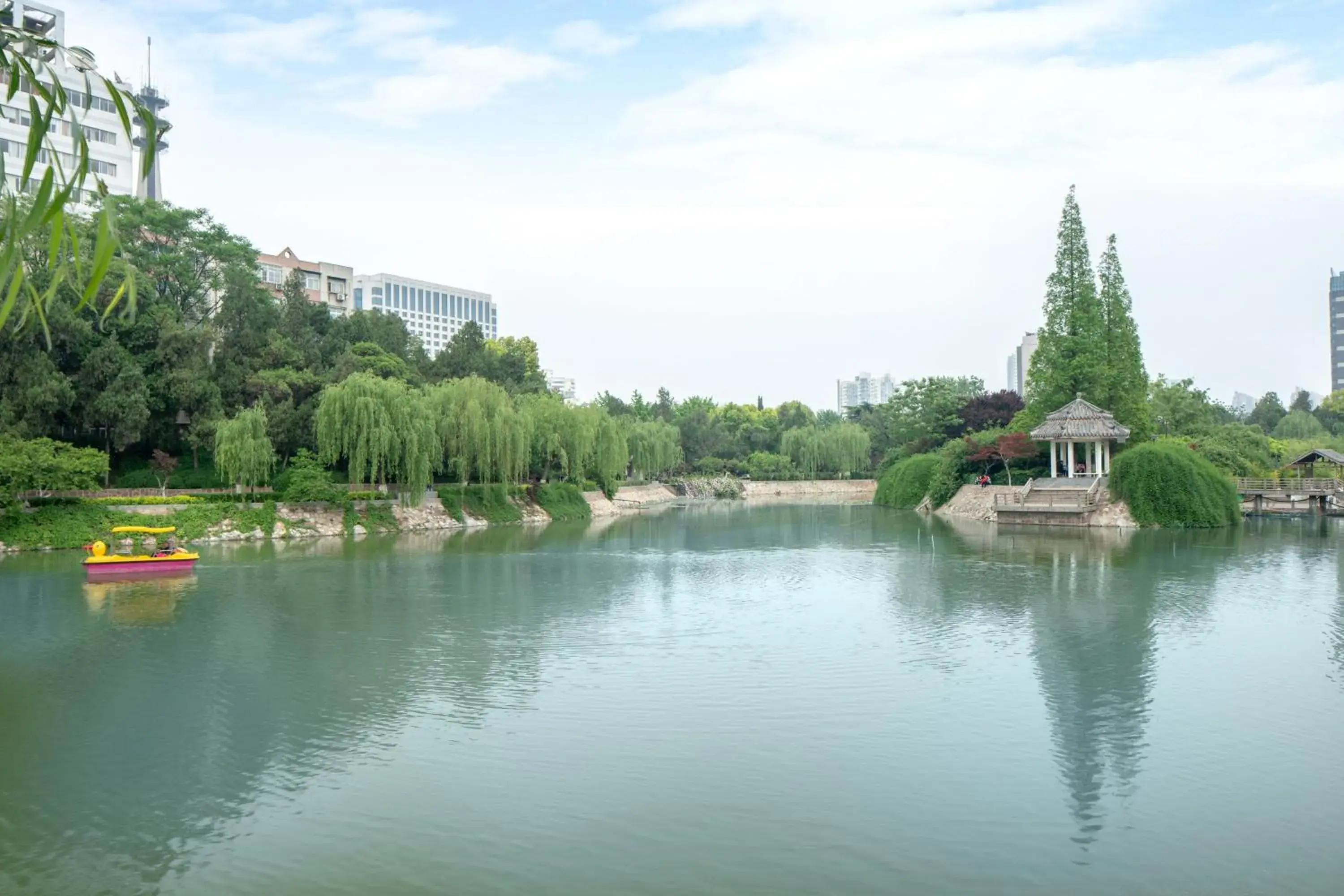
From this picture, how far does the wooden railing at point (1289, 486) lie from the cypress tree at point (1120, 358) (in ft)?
12.9

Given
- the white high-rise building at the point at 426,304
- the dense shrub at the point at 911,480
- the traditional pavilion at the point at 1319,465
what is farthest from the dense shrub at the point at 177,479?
the white high-rise building at the point at 426,304

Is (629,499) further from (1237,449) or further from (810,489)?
(1237,449)

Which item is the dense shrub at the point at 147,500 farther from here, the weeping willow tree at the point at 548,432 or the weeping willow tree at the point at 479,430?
the weeping willow tree at the point at 548,432

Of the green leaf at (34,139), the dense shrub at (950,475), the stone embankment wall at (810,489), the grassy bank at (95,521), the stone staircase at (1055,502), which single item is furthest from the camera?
the stone embankment wall at (810,489)

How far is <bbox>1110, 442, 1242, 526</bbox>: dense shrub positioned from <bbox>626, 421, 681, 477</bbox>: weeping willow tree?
29082mm

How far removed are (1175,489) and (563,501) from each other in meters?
22.5

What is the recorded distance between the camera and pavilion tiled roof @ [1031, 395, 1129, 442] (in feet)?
119

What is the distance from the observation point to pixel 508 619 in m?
16.1

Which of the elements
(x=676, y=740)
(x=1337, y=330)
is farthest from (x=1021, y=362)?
(x=676, y=740)

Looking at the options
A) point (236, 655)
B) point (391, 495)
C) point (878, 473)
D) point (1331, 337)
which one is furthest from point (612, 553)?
point (1331, 337)

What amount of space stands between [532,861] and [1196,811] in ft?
16.1

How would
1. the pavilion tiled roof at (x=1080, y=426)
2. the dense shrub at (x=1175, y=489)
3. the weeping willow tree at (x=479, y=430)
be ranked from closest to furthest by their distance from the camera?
the dense shrub at (x=1175, y=489)
the weeping willow tree at (x=479, y=430)
the pavilion tiled roof at (x=1080, y=426)

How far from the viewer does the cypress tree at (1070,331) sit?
1545 inches

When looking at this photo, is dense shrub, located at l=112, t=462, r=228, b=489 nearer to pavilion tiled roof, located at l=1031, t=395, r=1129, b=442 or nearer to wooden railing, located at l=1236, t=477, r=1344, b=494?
pavilion tiled roof, located at l=1031, t=395, r=1129, b=442
